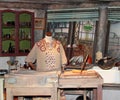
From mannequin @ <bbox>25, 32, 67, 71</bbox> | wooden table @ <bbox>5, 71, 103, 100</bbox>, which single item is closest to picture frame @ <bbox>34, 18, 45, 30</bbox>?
mannequin @ <bbox>25, 32, 67, 71</bbox>

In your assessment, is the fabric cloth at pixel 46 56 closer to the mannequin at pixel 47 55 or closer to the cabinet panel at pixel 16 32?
the mannequin at pixel 47 55

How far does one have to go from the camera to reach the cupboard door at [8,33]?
640cm

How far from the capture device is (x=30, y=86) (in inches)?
145

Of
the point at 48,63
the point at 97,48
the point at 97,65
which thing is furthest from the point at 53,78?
the point at 97,48

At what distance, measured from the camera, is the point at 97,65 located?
5.97m

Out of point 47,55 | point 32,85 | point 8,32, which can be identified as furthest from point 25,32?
point 32,85

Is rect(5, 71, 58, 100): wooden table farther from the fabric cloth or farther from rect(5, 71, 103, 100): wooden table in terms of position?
the fabric cloth

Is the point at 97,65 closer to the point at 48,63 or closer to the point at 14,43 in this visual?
the point at 48,63

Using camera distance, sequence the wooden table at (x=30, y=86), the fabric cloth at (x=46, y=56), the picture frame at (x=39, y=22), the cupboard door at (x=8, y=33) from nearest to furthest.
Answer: the wooden table at (x=30, y=86)
the fabric cloth at (x=46, y=56)
the cupboard door at (x=8, y=33)
the picture frame at (x=39, y=22)

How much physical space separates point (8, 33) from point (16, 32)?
180 millimetres

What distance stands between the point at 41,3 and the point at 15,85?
124 inches

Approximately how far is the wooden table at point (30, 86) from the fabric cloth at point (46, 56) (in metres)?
1.13

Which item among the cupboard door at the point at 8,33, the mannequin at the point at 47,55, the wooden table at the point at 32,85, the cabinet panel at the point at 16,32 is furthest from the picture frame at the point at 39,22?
the wooden table at the point at 32,85

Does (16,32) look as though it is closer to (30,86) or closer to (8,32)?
(8,32)
